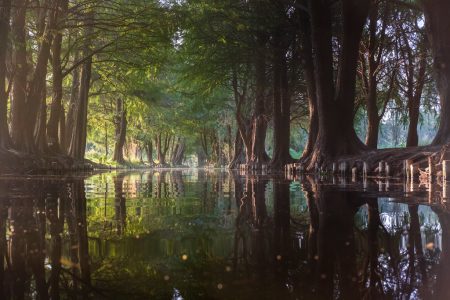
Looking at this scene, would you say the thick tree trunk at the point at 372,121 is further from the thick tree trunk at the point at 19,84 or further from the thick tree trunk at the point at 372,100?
the thick tree trunk at the point at 19,84

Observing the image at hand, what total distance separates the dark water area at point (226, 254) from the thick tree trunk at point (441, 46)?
6.83 m

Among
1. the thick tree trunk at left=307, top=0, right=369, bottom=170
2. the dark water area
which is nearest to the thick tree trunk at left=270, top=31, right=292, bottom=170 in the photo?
the thick tree trunk at left=307, top=0, right=369, bottom=170

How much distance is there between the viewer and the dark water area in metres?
1.63

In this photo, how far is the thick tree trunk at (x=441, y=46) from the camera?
9.78 meters

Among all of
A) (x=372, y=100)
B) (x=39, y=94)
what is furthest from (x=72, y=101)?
(x=372, y=100)

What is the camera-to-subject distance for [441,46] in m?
10.1

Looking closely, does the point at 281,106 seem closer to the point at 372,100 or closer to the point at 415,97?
the point at 372,100

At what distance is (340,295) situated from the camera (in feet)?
5.12

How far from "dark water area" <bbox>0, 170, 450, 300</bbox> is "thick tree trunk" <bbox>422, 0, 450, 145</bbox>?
6.83 metres

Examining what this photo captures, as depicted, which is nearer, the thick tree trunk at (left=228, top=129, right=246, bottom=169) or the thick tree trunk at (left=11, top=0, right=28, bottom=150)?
the thick tree trunk at (left=11, top=0, right=28, bottom=150)

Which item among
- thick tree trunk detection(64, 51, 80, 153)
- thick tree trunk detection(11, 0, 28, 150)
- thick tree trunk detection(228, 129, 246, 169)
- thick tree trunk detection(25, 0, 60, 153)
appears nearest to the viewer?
thick tree trunk detection(11, 0, 28, 150)

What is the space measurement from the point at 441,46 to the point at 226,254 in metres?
9.77

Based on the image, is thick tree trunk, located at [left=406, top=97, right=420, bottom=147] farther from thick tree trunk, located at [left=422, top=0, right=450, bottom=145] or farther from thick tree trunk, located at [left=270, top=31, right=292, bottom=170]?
thick tree trunk, located at [left=422, top=0, right=450, bottom=145]

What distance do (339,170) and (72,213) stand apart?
28.7 ft
